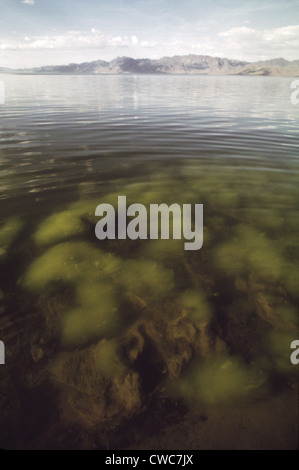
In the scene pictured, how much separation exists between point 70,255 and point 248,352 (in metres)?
3.13

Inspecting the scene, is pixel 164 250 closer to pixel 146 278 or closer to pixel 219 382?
pixel 146 278

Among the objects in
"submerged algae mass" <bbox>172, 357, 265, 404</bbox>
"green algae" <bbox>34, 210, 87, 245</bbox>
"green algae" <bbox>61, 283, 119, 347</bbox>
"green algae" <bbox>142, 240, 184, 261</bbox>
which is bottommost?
"submerged algae mass" <bbox>172, 357, 265, 404</bbox>

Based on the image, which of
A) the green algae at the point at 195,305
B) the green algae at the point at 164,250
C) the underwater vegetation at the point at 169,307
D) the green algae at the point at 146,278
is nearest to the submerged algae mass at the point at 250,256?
the underwater vegetation at the point at 169,307

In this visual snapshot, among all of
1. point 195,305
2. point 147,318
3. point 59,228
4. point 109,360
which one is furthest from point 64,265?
point 195,305

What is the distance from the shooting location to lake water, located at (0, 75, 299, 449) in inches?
83.4

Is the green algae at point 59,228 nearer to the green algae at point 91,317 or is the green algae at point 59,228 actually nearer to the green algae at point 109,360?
the green algae at point 91,317

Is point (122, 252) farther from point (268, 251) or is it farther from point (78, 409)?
point (268, 251)

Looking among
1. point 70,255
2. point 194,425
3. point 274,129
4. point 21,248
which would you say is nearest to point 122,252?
point 70,255

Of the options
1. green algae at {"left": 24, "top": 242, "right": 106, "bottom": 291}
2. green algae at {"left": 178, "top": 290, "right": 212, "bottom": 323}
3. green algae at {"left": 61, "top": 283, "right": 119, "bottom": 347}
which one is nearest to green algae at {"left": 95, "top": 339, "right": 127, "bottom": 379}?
green algae at {"left": 61, "top": 283, "right": 119, "bottom": 347}

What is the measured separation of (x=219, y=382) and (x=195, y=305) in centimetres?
Result: 100

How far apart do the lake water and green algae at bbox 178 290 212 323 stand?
0.05 ft

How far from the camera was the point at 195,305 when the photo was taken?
10.7ft

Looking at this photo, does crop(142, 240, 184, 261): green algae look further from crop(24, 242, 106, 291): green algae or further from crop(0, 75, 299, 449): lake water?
crop(24, 242, 106, 291): green algae

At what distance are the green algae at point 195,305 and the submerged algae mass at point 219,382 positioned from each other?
1.87 feet
